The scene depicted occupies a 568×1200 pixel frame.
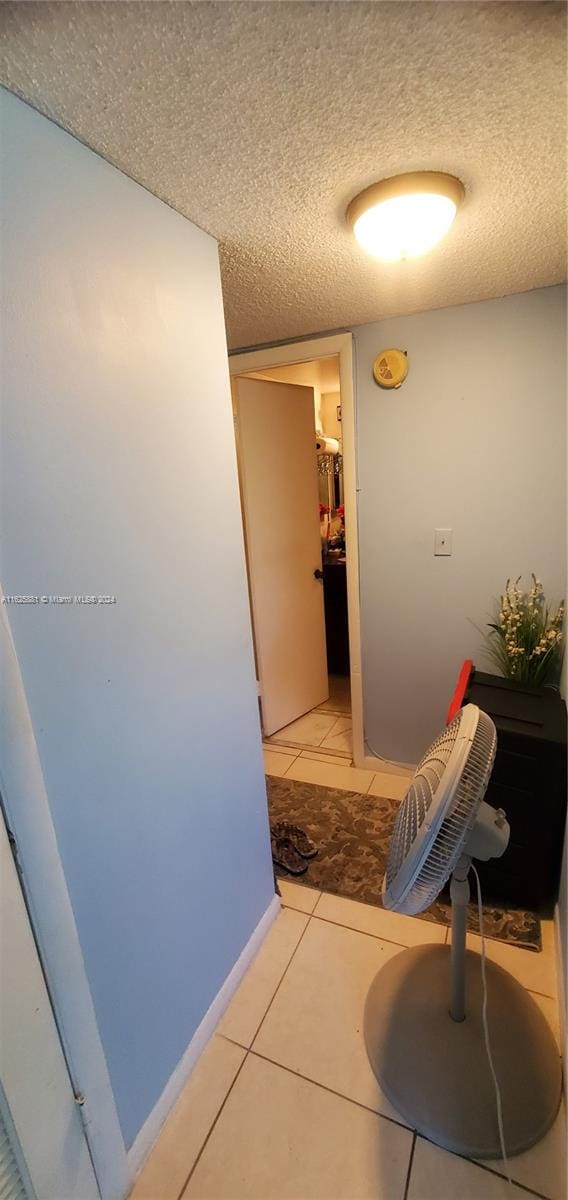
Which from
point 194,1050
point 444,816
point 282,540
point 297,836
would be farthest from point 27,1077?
point 282,540

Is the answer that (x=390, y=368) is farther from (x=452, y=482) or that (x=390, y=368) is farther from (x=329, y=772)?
(x=329, y=772)

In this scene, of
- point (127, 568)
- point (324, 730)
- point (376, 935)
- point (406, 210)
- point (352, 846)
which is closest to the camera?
point (127, 568)

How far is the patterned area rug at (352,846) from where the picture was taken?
1513 millimetres

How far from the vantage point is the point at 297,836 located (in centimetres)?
193

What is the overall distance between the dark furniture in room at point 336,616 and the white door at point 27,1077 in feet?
9.12

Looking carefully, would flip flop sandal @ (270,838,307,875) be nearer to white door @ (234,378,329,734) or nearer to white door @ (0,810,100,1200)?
white door @ (234,378,329,734)

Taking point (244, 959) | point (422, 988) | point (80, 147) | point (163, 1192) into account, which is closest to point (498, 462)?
point (80, 147)

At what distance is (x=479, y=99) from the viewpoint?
30.1 inches

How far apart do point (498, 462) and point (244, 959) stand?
6.74 ft

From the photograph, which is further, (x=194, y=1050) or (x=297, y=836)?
(x=297, y=836)

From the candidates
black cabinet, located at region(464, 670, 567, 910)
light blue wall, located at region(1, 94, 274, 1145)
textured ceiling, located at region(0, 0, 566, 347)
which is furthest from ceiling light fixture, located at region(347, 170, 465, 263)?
black cabinet, located at region(464, 670, 567, 910)

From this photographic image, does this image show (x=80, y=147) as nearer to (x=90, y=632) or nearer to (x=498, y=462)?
(x=90, y=632)

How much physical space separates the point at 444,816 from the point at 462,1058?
89 centimetres

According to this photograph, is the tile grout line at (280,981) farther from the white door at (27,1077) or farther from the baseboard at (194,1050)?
the white door at (27,1077)
